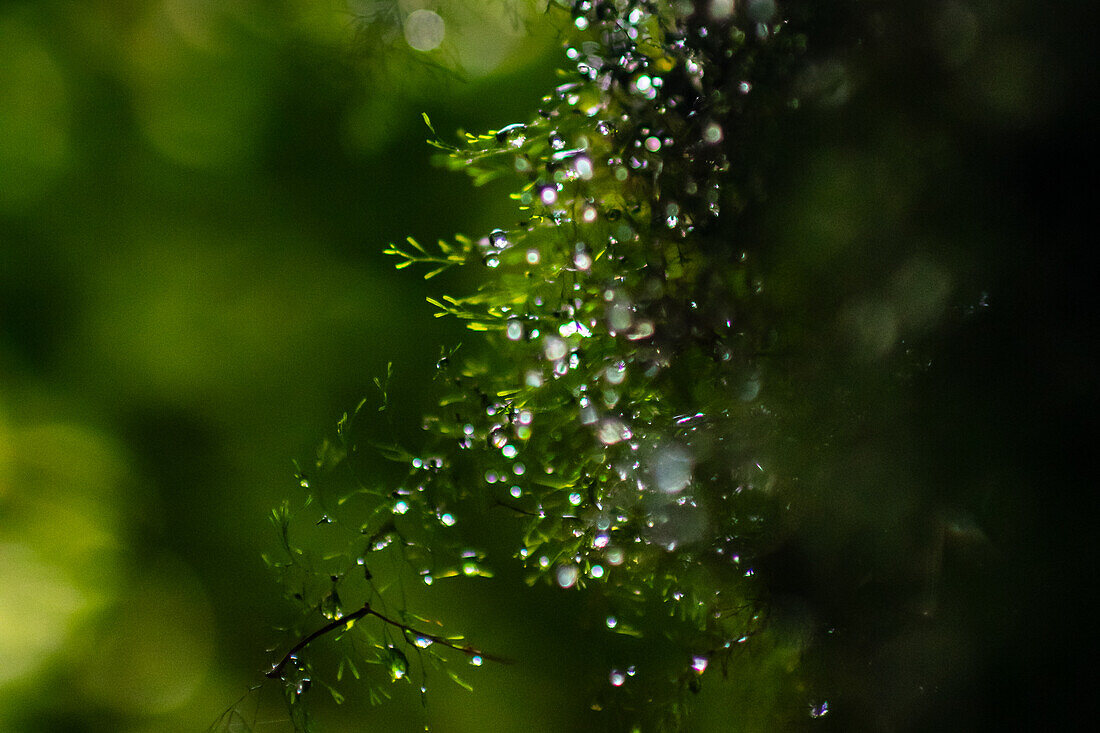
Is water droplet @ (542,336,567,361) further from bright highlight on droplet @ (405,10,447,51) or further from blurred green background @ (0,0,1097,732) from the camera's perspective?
bright highlight on droplet @ (405,10,447,51)

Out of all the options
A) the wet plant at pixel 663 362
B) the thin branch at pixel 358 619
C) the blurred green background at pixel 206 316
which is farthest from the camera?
the blurred green background at pixel 206 316

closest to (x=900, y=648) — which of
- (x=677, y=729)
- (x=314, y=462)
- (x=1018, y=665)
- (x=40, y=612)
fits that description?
(x=1018, y=665)

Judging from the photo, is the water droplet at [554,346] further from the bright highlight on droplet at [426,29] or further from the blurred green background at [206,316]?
the bright highlight on droplet at [426,29]

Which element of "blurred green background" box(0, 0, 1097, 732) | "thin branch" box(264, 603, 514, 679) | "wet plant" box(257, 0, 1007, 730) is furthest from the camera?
"blurred green background" box(0, 0, 1097, 732)

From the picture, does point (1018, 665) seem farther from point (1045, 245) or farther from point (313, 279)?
point (313, 279)

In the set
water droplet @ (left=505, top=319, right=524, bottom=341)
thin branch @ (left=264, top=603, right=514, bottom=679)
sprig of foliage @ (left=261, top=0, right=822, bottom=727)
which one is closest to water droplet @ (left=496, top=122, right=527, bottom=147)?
sprig of foliage @ (left=261, top=0, right=822, bottom=727)

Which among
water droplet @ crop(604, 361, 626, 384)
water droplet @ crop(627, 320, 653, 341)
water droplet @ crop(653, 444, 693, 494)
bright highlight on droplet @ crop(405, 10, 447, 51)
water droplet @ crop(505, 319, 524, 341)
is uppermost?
bright highlight on droplet @ crop(405, 10, 447, 51)

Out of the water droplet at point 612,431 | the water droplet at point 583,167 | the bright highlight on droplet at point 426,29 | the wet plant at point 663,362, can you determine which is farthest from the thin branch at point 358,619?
the bright highlight on droplet at point 426,29

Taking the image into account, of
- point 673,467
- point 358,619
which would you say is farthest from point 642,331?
point 358,619
